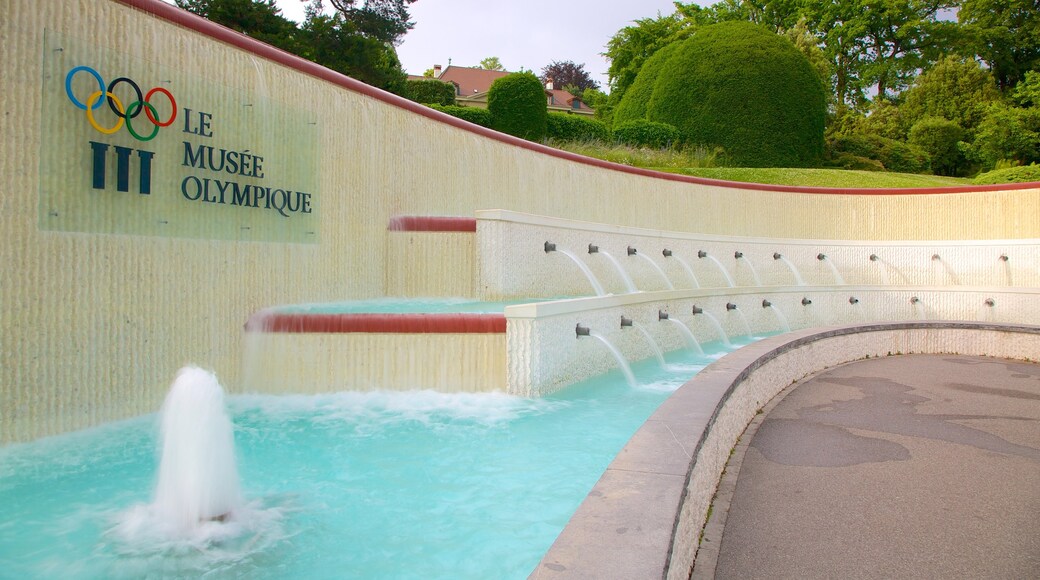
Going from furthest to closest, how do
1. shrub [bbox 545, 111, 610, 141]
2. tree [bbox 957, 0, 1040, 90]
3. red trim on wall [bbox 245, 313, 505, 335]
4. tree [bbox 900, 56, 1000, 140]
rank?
tree [bbox 957, 0, 1040, 90], tree [bbox 900, 56, 1000, 140], shrub [bbox 545, 111, 610, 141], red trim on wall [bbox 245, 313, 505, 335]

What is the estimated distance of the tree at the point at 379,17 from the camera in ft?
79.7

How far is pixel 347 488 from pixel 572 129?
53.9 ft

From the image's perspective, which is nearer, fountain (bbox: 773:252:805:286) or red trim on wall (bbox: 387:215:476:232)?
red trim on wall (bbox: 387:215:476:232)

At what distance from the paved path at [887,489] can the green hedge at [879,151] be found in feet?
62.1

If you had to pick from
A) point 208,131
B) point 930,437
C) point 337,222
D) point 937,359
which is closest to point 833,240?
point 937,359

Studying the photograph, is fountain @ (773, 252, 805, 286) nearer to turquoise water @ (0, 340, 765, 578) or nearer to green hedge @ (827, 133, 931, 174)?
turquoise water @ (0, 340, 765, 578)

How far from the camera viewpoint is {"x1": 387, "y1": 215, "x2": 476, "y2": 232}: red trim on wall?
709 cm

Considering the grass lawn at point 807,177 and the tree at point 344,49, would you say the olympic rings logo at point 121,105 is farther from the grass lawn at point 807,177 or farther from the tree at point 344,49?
the tree at point 344,49

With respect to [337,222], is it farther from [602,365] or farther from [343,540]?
[343,540]

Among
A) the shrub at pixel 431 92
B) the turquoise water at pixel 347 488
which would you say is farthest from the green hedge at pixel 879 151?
the turquoise water at pixel 347 488

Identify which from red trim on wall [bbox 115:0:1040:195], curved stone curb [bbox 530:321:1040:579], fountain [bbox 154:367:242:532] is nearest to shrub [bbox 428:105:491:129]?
red trim on wall [bbox 115:0:1040:195]

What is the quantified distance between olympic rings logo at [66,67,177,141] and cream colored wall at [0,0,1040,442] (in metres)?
0.21

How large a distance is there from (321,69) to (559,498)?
4.97 metres

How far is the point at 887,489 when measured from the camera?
13.2ft
